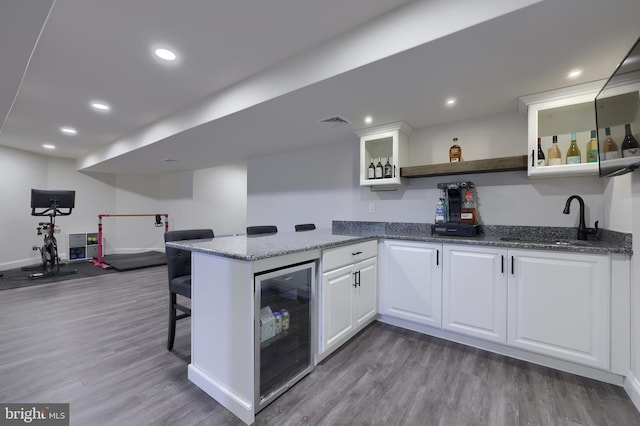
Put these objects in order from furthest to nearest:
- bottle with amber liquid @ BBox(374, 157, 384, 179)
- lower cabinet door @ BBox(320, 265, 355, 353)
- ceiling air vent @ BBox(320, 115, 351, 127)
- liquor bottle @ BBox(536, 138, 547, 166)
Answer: bottle with amber liquid @ BBox(374, 157, 384, 179)
ceiling air vent @ BBox(320, 115, 351, 127)
liquor bottle @ BBox(536, 138, 547, 166)
lower cabinet door @ BBox(320, 265, 355, 353)

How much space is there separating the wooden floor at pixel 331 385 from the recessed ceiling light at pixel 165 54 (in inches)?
91.6

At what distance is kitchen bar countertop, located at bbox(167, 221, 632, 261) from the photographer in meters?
1.61

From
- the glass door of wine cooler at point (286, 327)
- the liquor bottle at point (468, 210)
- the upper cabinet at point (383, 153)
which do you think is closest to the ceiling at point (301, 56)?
the upper cabinet at point (383, 153)

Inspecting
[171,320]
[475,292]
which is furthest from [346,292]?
[171,320]

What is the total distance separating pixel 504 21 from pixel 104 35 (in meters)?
2.45

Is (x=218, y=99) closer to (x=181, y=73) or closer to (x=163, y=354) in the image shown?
(x=181, y=73)

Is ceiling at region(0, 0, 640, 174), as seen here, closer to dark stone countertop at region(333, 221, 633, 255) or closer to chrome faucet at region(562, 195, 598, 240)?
chrome faucet at region(562, 195, 598, 240)

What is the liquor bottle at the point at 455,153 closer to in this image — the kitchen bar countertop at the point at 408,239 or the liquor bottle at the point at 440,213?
the liquor bottle at the point at 440,213

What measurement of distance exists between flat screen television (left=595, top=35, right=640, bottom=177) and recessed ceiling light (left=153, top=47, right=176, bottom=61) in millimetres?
2832

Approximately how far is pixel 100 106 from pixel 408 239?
3.69 m

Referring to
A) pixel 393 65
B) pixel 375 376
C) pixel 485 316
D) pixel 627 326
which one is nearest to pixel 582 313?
pixel 627 326

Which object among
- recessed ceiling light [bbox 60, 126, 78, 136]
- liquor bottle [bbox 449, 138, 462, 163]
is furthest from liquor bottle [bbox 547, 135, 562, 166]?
recessed ceiling light [bbox 60, 126, 78, 136]

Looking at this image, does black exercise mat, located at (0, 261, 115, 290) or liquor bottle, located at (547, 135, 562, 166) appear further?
black exercise mat, located at (0, 261, 115, 290)

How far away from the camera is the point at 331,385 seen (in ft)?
5.68
